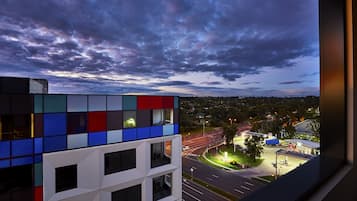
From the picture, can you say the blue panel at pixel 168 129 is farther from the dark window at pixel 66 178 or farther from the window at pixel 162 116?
the dark window at pixel 66 178

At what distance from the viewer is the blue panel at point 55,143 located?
3.44m

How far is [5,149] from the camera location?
3.05 metres

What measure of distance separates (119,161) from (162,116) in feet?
4.83

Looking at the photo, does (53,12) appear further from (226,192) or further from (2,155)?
(226,192)

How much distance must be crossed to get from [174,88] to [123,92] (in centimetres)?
112

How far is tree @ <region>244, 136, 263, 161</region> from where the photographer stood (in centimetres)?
313

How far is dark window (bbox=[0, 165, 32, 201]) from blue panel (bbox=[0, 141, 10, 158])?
24 cm

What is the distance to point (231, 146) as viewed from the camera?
361 cm

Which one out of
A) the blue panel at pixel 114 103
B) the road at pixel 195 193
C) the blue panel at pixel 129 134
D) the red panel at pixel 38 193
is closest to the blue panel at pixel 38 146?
the red panel at pixel 38 193

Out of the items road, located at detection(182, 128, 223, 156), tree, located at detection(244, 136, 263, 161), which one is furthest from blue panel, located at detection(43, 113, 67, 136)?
tree, located at detection(244, 136, 263, 161)

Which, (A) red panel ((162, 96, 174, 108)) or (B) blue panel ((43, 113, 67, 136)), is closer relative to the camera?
(B) blue panel ((43, 113, 67, 136))

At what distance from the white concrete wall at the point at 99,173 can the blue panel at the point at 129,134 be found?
0.11 m

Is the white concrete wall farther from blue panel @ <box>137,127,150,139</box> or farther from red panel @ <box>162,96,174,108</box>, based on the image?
red panel @ <box>162,96,174,108</box>

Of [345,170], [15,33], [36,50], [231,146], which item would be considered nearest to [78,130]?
[36,50]
